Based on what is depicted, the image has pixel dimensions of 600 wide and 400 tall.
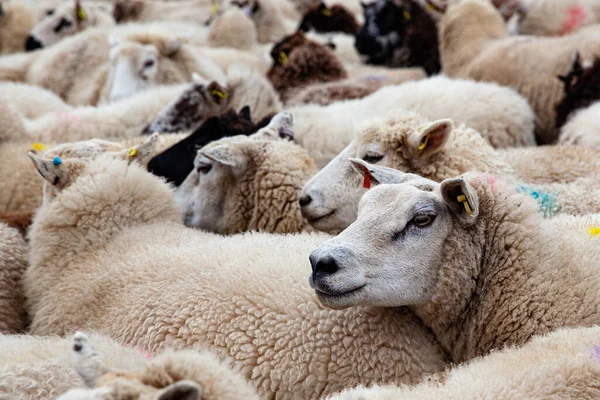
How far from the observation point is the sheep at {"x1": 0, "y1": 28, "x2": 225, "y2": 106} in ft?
25.9

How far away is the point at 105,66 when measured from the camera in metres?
9.12

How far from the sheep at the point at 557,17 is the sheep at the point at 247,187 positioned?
204 inches

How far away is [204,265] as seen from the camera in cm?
370

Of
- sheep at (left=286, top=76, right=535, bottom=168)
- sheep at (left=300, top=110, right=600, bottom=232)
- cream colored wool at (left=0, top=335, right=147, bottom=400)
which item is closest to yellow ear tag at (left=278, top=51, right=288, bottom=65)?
sheep at (left=286, top=76, right=535, bottom=168)

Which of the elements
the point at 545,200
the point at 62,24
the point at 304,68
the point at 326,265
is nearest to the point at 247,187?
the point at 545,200

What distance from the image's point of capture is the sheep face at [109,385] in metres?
2.13

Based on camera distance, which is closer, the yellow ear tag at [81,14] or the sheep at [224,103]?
the sheep at [224,103]

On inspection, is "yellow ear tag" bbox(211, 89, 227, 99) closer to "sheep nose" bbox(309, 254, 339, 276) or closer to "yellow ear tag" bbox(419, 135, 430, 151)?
"yellow ear tag" bbox(419, 135, 430, 151)

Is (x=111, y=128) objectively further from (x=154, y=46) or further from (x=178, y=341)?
(x=178, y=341)

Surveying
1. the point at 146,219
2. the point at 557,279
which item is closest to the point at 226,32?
the point at 146,219

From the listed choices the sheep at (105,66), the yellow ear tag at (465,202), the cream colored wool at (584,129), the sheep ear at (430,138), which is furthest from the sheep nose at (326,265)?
the sheep at (105,66)

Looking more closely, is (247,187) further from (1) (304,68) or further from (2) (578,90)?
(1) (304,68)

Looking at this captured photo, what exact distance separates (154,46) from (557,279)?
5637 millimetres

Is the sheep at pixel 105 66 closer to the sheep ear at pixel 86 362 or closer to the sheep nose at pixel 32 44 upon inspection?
the sheep nose at pixel 32 44
